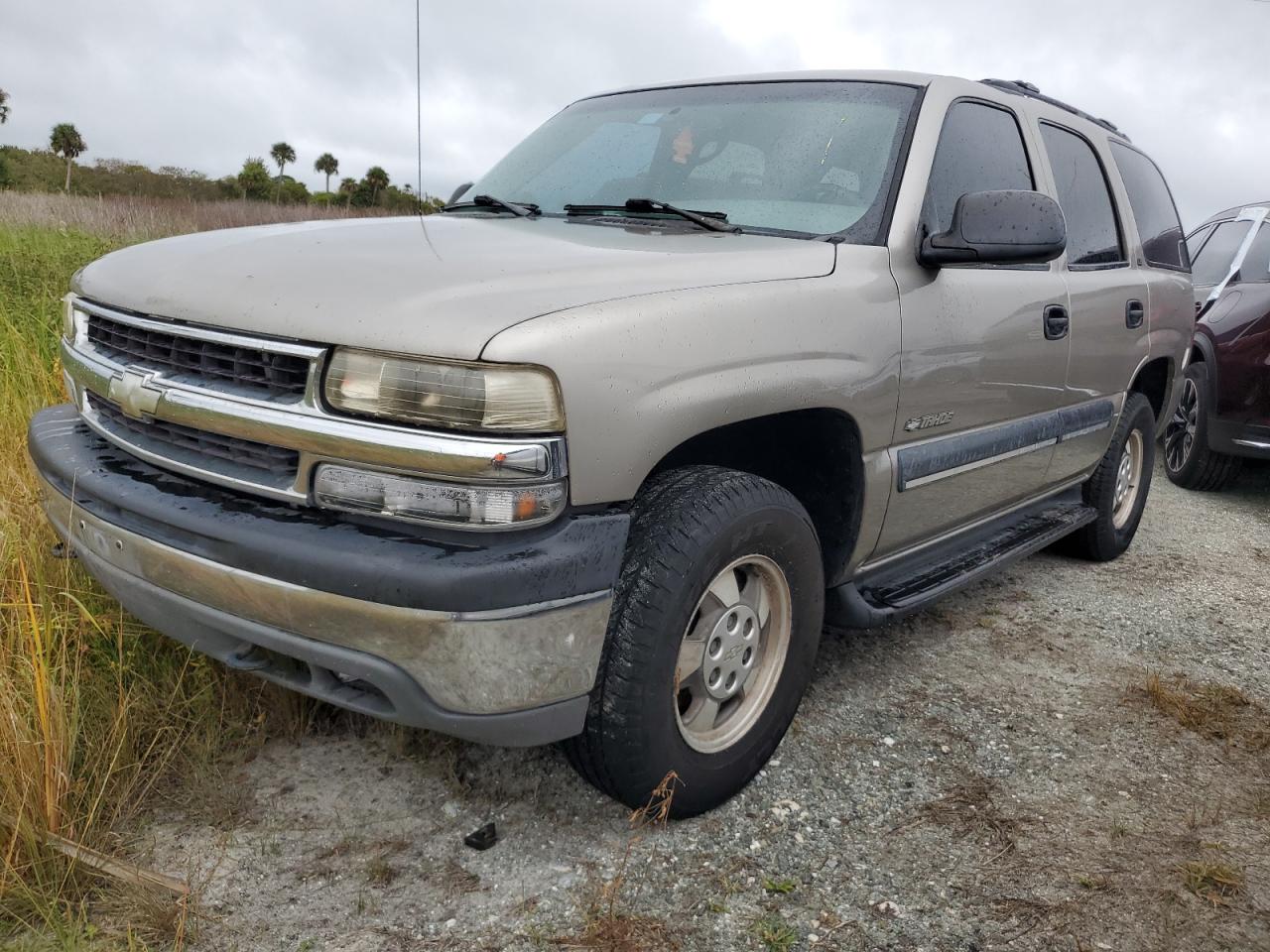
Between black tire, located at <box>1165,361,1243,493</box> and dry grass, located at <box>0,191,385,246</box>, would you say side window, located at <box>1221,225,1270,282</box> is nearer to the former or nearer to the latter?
black tire, located at <box>1165,361,1243,493</box>

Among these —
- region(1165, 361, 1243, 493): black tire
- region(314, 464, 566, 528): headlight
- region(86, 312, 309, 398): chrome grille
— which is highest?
region(86, 312, 309, 398): chrome grille

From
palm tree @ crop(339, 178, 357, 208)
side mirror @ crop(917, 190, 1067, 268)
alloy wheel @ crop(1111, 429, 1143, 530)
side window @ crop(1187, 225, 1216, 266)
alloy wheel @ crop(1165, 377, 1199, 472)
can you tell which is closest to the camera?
side mirror @ crop(917, 190, 1067, 268)

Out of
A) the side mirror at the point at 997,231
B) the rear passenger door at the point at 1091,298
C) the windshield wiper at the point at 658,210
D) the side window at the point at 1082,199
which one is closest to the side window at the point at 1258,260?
the rear passenger door at the point at 1091,298

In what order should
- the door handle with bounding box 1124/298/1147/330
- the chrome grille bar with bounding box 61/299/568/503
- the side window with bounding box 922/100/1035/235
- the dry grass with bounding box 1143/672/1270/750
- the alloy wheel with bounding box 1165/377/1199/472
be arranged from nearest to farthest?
the chrome grille bar with bounding box 61/299/568/503 → the side window with bounding box 922/100/1035/235 → the dry grass with bounding box 1143/672/1270/750 → the door handle with bounding box 1124/298/1147/330 → the alloy wheel with bounding box 1165/377/1199/472

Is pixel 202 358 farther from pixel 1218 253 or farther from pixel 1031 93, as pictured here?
pixel 1218 253

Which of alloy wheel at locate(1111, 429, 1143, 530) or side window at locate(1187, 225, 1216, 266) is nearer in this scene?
alloy wheel at locate(1111, 429, 1143, 530)

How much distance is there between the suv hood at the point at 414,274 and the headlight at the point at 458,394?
0.04m

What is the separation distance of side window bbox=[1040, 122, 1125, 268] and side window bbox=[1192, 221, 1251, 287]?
2.73m

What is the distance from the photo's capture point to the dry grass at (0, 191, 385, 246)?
9659mm

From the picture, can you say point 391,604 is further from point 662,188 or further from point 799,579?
point 662,188

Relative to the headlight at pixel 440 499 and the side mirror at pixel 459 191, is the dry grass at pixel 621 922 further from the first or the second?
the side mirror at pixel 459 191

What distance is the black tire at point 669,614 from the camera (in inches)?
84.5

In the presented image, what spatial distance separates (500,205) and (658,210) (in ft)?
1.92

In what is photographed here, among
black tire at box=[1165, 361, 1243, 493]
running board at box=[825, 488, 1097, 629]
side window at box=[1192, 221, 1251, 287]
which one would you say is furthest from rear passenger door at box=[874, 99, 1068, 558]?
side window at box=[1192, 221, 1251, 287]
